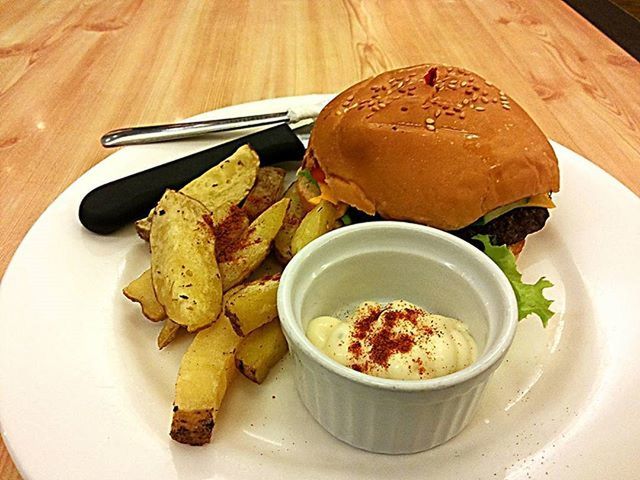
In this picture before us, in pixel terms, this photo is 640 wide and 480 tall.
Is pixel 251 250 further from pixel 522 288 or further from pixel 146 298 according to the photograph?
pixel 522 288

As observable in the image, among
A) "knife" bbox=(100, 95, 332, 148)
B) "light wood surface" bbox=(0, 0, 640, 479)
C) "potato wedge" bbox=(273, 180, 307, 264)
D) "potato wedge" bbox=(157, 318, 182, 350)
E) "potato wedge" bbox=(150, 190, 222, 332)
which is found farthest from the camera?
"light wood surface" bbox=(0, 0, 640, 479)

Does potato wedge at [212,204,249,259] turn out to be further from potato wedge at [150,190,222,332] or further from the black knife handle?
the black knife handle

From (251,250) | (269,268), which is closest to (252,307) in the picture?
(251,250)

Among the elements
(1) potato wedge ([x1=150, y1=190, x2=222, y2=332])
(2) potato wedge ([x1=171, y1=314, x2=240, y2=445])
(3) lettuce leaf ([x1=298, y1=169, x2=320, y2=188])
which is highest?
(1) potato wedge ([x1=150, y1=190, x2=222, y2=332])

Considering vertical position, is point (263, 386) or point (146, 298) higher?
point (146, 298)

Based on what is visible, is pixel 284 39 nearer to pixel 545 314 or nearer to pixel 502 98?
pixel 502 98

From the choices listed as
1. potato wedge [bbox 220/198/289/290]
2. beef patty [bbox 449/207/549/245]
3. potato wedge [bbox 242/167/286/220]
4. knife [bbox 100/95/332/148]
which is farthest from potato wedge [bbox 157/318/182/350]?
knife [bbox 100/95/332/148]

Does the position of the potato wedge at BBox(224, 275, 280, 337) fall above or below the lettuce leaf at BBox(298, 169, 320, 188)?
above
